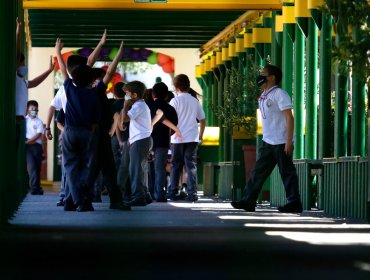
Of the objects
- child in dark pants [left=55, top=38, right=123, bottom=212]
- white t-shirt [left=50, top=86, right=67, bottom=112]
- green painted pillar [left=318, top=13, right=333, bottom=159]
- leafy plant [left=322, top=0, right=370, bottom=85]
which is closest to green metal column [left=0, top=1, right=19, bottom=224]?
child in dark pants [left=55, top=38, right=123, bottom=212]

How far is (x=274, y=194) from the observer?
69.0 ft

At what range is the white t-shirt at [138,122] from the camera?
1928cm

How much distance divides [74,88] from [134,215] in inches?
66.8

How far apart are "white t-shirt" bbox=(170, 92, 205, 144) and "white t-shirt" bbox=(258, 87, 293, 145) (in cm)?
535

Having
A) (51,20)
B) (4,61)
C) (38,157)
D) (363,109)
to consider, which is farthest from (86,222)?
(51,20)

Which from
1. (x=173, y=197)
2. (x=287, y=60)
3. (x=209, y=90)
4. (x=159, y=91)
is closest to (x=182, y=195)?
(x=173, y=197)

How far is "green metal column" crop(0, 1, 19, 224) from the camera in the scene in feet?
44.1

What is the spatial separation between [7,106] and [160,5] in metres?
9.66

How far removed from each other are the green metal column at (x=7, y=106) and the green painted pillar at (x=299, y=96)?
618 centimetres

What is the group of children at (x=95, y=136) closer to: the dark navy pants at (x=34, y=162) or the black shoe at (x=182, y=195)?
the black shoe at (x=182, y=195)

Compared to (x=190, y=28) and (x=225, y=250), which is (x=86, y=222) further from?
(x=190, y=28)

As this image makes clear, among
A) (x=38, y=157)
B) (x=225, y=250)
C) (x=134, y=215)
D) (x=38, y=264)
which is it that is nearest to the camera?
(x=38, y=264)

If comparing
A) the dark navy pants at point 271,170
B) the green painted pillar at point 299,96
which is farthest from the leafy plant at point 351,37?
the green painted pillar at point 299,96

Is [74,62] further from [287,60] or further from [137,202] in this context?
[287,60]
